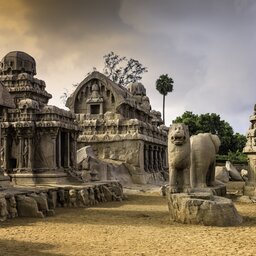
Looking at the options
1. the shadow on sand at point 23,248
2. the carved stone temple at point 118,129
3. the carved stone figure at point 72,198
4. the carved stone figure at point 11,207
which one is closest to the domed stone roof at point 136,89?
the carved stone temple at point 118,129

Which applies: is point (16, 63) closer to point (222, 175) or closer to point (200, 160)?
point (200, 160)

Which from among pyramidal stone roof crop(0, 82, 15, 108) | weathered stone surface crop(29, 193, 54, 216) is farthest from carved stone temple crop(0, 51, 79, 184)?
weathered stone surface crop(29, 193, 54, 216)

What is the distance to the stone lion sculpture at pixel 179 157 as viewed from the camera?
39.1 feet

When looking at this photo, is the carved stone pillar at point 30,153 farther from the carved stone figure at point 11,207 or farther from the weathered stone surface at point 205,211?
the weathered stone surface at point 205,211

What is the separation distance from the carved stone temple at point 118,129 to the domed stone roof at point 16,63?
7.65 meters

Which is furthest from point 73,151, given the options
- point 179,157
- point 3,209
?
point 3,209

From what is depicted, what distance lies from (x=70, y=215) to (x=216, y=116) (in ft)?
136

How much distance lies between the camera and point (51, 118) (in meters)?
17.2

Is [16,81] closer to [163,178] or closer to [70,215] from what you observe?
[70,215]

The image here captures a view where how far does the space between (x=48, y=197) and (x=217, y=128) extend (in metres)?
39.8

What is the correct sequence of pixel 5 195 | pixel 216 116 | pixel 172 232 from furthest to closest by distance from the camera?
pixel 216 116 → pixel 5 195 → pixel 172 232

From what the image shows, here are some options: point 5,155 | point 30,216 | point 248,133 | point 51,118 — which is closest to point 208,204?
point 30,216

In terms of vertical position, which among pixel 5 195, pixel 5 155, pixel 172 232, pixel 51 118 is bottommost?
pixel 172 232

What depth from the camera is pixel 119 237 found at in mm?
7957
